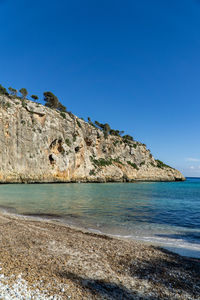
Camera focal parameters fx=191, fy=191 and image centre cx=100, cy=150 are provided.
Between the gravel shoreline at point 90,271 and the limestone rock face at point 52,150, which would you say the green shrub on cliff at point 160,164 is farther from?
the gravel shoreline at point 90,271

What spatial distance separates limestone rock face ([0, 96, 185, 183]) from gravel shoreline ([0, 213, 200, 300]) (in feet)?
133

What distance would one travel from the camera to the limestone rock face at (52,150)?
1762 inches

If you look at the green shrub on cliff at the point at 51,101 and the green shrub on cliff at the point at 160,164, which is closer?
the green shrub on cliff at the point at 51,101

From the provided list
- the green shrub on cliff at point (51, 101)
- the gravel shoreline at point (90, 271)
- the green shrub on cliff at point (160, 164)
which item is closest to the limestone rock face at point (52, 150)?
the green shrub on cliff at point (51, 101)

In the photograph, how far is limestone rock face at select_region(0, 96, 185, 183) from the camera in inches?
1762

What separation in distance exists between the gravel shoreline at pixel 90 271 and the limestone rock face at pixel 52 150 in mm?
40531

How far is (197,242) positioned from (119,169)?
6501cm

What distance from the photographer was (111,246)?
6.57m

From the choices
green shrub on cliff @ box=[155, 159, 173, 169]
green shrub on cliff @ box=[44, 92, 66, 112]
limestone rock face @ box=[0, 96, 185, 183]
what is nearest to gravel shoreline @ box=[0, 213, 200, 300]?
limestone rock face @ box=[0, 96, 185, 183]

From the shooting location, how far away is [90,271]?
4551 mm

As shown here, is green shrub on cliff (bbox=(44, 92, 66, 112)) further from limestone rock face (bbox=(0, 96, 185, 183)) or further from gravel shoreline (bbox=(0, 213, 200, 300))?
gravel shoreline (bbox=(0, 213, 200, 300))

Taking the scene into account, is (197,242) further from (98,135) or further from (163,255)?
(98,135)

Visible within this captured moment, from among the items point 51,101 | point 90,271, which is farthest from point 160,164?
point 90,271

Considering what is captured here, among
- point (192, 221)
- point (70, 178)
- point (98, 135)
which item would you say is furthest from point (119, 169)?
point (192, 221)
